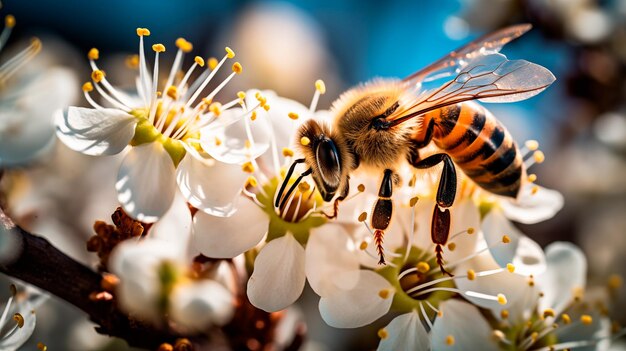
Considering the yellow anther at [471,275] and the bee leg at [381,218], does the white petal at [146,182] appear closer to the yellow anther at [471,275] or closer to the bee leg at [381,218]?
the bee leg at [381,218]

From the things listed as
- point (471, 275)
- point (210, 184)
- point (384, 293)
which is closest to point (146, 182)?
point (210, 184)

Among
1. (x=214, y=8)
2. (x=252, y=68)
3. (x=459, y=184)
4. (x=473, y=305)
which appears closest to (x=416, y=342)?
(x=473, y=305)

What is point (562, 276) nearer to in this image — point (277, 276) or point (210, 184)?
point (277, 276)

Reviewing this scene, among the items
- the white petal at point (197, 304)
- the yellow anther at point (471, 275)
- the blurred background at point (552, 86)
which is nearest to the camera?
the white petal at point (197, 304)

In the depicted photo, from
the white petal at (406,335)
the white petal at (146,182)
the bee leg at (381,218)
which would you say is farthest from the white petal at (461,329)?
the white petal at (146,182)

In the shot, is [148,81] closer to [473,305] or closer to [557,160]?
[473,305]
